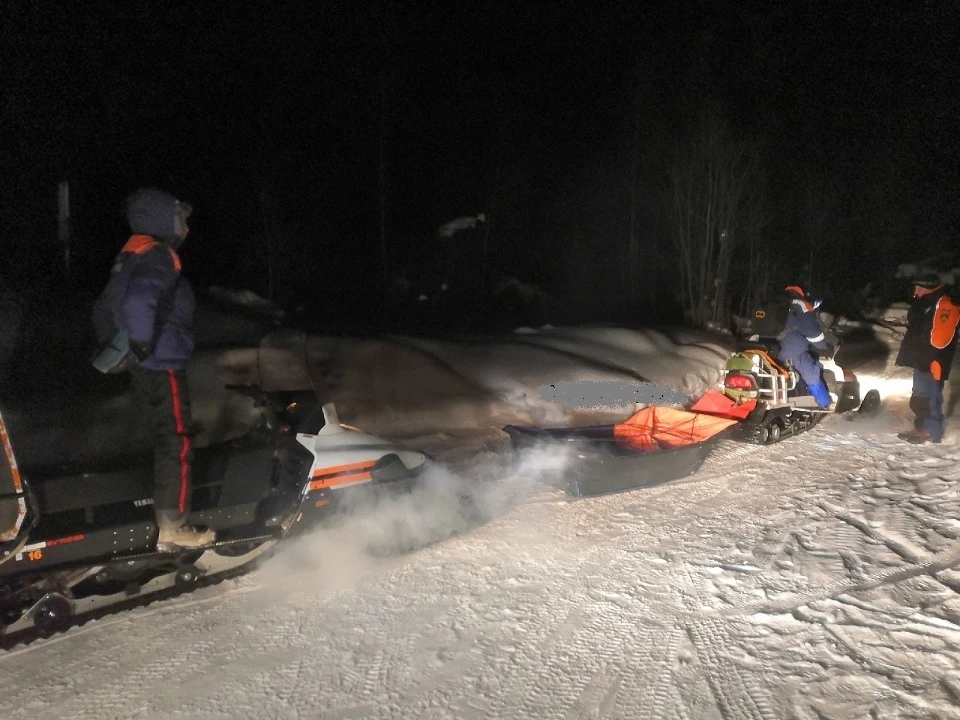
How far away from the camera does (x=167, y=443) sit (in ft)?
12.9

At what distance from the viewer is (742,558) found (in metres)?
4.50

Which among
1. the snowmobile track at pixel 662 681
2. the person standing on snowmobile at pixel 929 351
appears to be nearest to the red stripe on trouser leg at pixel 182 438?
the snowmobile track at pixel 662 681

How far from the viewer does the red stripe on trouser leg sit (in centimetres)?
395

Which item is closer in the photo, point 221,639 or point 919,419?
point 221,639

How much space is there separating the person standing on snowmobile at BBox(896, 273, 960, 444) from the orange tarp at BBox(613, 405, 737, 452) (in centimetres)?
212

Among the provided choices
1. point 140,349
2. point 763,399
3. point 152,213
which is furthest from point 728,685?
point 763,399

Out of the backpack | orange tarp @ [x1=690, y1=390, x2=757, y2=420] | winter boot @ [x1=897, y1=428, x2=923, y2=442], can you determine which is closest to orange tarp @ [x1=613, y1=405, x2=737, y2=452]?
orange tarp @ [x1=690, y1=390, x2=757, y2=420]

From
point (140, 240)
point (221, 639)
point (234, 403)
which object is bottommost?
point (221, 639)

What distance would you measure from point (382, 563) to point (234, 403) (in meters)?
3.75

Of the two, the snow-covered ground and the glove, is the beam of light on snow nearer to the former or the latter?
the snow-covered ground

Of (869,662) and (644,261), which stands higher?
(644,261)

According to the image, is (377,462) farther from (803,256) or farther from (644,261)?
(803,256)

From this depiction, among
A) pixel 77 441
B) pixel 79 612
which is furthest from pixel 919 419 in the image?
pixel 77 441

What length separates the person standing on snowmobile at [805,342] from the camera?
793 centimetres
